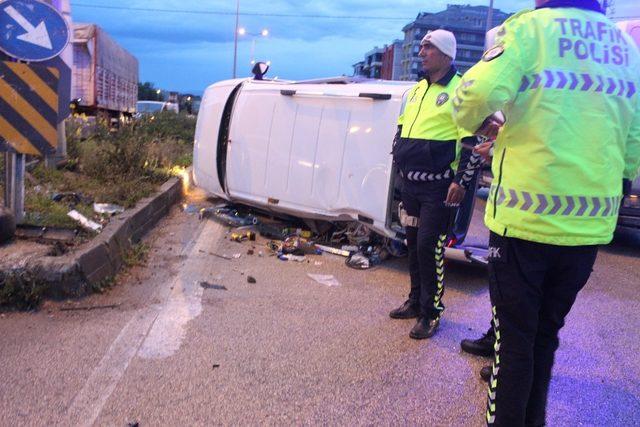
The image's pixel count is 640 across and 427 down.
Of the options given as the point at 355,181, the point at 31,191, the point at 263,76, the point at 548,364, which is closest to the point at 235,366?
the point at 548,364

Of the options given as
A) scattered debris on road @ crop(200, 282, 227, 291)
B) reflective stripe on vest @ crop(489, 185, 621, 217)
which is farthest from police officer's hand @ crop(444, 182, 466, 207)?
scattered debris on road @ crop(200, 282, 227, 291)

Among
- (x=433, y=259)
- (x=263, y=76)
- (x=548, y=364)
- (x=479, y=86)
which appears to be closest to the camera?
(x=479, y=86)

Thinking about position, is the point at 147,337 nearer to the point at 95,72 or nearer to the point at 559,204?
the point at 559,204

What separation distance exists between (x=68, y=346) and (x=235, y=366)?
1.10 m

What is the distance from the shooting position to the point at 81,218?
5879mm

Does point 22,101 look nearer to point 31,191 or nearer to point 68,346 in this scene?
point 31,191

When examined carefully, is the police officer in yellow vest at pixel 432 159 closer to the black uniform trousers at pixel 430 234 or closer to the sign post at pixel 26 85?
the black uniform trousers at pixel 430 234

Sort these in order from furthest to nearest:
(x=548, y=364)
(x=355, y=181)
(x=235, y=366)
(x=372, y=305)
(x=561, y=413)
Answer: (x=355, y=181), (x=372, y=305), (x=235, y=366), (x=561, y=413), (x=548, y=364)

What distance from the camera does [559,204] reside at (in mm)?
2271

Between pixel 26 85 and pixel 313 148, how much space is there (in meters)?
2.81

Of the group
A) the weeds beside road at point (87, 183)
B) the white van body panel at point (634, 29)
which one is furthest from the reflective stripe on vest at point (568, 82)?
the white van body panel at point (634, 29)

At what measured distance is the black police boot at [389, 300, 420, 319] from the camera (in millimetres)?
4523

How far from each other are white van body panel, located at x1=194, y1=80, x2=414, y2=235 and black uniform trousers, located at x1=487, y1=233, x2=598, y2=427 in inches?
121

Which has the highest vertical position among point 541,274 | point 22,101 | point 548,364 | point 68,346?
point 22,101
